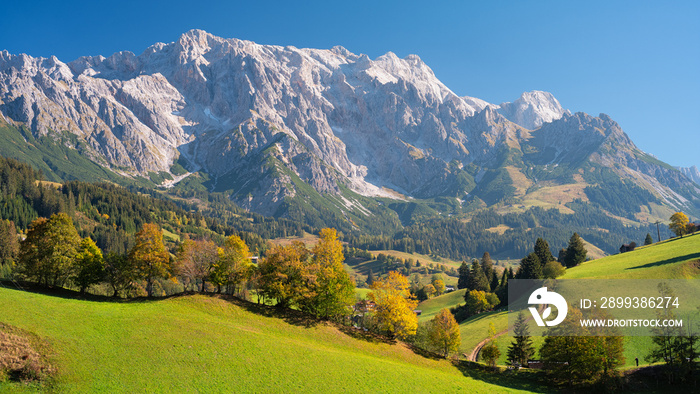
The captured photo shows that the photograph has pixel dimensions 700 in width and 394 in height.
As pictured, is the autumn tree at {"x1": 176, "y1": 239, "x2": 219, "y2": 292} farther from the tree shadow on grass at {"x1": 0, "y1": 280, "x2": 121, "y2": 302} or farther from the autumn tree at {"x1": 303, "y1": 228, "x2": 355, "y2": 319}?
the autumn tree at {"x1": 303, "y1": 228, "x2": 355, "y2": 319}

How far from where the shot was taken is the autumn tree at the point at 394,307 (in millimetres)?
64000

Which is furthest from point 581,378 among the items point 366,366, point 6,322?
point 6,322

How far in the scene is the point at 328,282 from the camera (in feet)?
216

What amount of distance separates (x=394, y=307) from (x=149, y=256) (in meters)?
43.6

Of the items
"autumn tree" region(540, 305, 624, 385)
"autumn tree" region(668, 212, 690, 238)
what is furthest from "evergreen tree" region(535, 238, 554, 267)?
"autumn tree" region(540, 305, 624, 385)

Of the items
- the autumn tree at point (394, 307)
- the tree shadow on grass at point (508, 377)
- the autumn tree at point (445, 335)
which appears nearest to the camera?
the tree shadow on grass at point (508, 377)

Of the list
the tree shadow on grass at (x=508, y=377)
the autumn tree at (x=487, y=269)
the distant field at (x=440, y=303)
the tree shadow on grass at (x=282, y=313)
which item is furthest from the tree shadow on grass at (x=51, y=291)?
the autumn tree at (x=487, y=269)

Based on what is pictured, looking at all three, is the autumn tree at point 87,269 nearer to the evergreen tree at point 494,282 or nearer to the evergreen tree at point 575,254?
the evergreen tree at point 494,282

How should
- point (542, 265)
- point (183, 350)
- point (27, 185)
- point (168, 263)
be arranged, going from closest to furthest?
1. point (183, 350)
2. point (168, 263)
3. point (542, 265)
4. point (27, 185)

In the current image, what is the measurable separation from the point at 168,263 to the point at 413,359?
4615 centimetres

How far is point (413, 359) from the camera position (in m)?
60.8

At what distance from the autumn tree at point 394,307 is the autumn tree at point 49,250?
5272 centimetres

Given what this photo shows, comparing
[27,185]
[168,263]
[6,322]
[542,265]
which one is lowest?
[6,322]

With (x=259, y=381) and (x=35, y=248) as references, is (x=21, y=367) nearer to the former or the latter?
(x=259, y=381)
